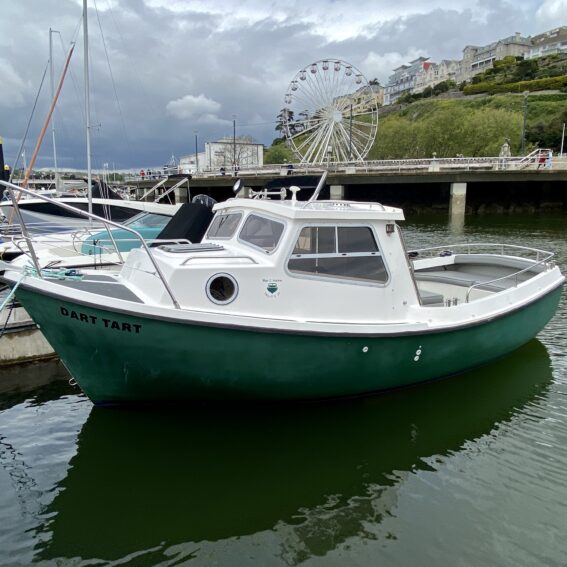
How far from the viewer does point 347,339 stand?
5.93 metres

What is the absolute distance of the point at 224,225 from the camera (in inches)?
299

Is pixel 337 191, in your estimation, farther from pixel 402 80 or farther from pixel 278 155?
pixel 402 80

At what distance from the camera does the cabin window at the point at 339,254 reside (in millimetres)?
6102

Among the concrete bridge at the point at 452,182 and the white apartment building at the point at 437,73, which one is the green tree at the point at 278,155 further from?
the white apartment building at the point at 437,73

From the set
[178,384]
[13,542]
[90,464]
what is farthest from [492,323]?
[13,542]

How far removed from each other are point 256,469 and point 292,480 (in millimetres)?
424

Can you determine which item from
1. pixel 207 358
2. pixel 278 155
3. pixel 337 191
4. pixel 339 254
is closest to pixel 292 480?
pixel 207 358

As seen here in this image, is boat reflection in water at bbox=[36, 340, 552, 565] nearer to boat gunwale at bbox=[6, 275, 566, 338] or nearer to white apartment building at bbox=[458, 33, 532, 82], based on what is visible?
boat gunwale at bbox=[6, 275, 566, 338]

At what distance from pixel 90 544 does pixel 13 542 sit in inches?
26.4

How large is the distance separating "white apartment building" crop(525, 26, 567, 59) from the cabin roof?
135 metres

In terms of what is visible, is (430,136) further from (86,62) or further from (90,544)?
(90,544)

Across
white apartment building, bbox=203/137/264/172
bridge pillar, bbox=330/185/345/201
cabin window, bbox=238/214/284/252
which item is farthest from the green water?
white apartment building, bbox=203/137/264/172

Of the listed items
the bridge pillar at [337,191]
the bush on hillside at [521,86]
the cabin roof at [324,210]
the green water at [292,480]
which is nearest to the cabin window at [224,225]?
the cabin roof at [324,210]

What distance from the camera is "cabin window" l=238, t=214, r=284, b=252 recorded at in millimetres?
6293
